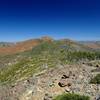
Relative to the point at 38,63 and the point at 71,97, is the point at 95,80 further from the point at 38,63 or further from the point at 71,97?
the point at 38,63

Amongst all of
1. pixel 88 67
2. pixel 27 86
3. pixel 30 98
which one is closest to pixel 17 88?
pixel 27 86

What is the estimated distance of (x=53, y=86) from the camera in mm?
18656

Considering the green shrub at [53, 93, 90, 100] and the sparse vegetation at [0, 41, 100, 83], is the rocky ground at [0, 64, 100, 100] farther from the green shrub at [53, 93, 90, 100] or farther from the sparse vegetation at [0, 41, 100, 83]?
the sparse vegetation at [0, 41, 100, 83]

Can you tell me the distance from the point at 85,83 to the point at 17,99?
228 inches

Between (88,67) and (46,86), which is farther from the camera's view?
(88,67)

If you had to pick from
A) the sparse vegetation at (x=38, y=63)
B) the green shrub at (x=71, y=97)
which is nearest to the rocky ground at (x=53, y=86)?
the green shrub at (x=71, y=97)

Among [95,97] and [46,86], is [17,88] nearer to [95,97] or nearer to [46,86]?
[46,86]

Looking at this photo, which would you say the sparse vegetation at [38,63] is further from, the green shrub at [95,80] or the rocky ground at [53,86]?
the green shrub at [95,80]

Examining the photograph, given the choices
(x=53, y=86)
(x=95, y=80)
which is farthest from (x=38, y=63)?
(x=95, y=80)

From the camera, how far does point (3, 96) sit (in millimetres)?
19688

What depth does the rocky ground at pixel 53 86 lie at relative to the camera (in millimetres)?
17609

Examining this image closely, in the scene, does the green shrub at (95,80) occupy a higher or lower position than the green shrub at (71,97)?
higher

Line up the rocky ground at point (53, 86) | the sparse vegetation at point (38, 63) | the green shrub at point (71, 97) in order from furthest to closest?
the sparse vegetation at point (38, 63), the rocky ground at point (53, 86), the green shrub at point (71, 97)

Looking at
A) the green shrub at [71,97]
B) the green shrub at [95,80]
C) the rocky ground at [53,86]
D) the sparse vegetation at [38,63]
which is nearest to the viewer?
the green shrub at [71,97]
